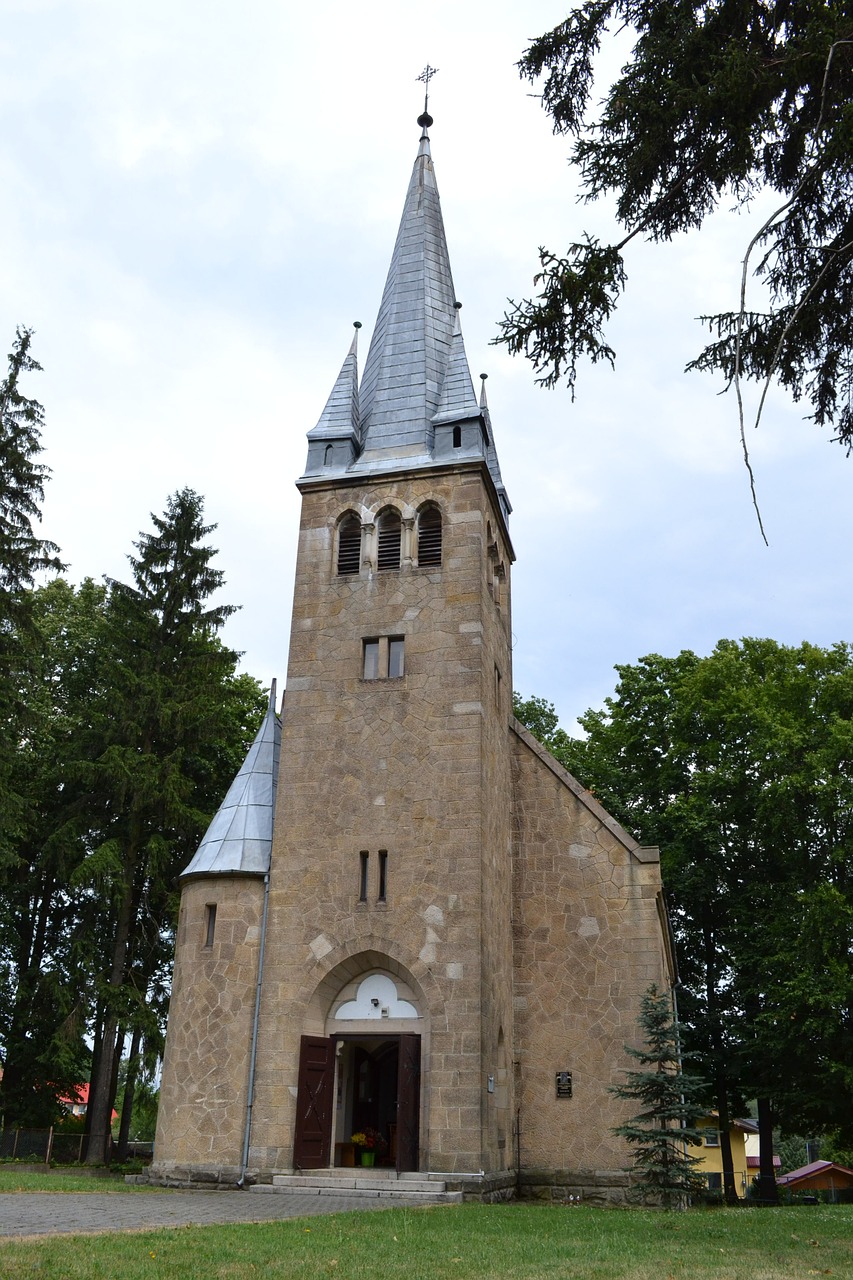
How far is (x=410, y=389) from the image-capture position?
2309 centimetres

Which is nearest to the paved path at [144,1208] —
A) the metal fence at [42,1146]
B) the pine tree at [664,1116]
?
→ the pine tree at [664,1116]

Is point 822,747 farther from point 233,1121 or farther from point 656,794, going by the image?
point 233,1121

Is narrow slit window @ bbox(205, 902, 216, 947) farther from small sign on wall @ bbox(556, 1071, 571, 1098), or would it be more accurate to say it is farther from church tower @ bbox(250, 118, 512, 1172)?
small sign on wall @ bbox(556, 1071, 571, 1098)

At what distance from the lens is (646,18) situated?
908 cm

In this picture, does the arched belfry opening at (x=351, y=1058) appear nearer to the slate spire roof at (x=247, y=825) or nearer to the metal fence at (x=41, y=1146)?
the slate spire roof at (x=247, y=825)

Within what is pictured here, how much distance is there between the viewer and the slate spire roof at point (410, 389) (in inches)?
856

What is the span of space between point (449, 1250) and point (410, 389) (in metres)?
17.2

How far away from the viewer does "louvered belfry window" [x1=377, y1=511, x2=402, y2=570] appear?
2095cm

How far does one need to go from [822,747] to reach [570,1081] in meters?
11.0

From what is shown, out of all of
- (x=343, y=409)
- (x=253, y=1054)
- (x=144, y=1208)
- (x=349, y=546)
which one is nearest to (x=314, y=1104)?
(x=253, y=1054)

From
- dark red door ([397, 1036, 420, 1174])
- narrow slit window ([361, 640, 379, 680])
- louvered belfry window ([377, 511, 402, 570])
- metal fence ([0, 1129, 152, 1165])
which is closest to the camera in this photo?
dark red door ([397, 1036, 420, 1174])

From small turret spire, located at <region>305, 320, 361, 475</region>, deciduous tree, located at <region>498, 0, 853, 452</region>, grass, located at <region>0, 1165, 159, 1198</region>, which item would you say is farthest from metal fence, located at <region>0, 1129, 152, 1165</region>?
deciduous tree, located at <region>498, 0, 853, 452</region>

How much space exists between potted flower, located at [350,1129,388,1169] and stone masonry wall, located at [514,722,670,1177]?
2.52 m

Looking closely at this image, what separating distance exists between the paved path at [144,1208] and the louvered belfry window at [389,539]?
10920 millimetres
